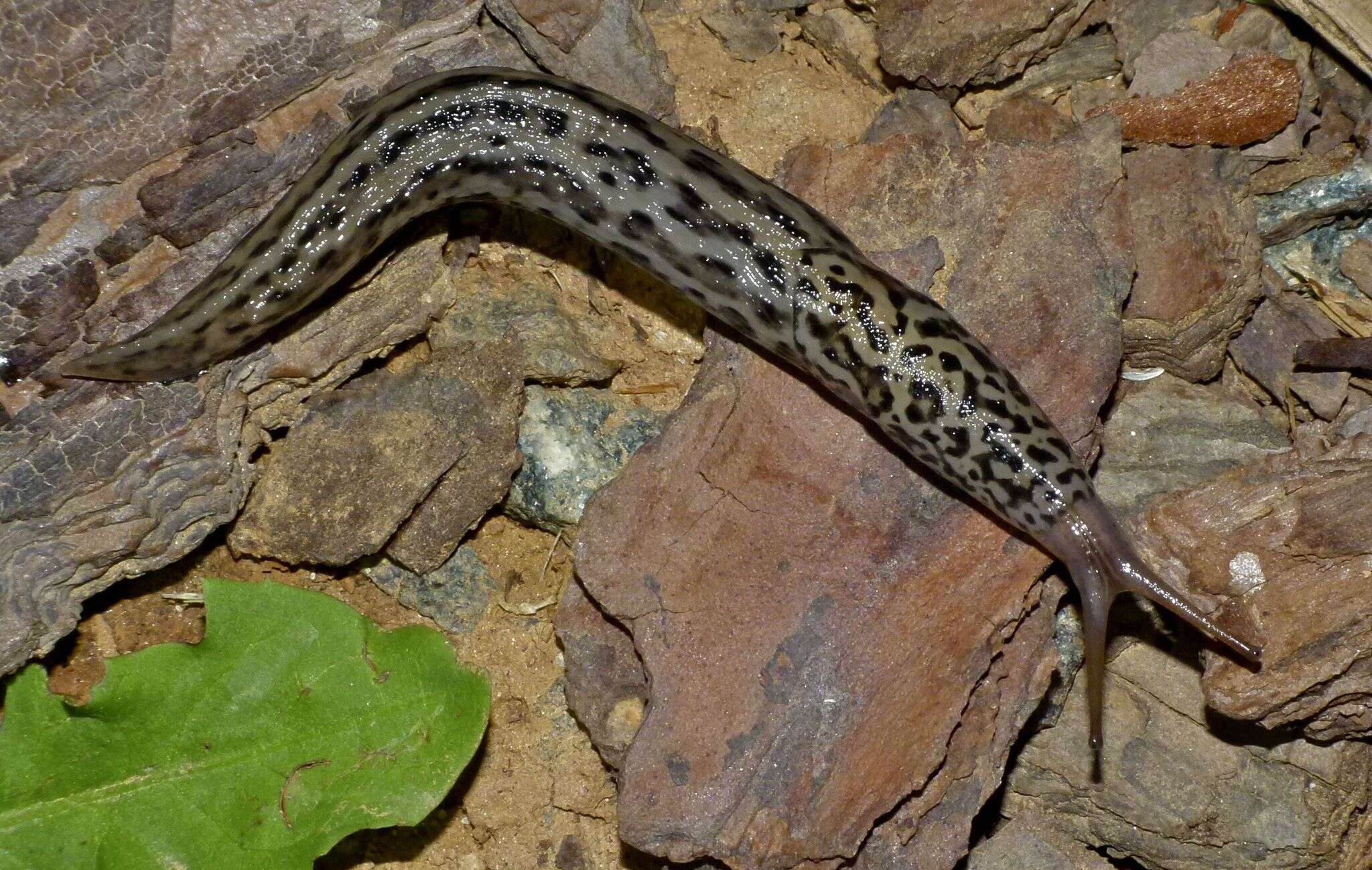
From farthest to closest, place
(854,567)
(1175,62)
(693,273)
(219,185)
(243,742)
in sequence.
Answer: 1. (1175,62)
2. (693,273)
3. (219,185)
4. (854,567)
5. (243,742)

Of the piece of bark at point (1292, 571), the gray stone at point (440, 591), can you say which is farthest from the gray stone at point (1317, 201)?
the gray stone at point (440, 591)

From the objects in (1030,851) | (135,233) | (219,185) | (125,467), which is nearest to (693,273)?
(219,185)

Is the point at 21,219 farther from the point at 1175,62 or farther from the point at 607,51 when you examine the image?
the point at 1175,62

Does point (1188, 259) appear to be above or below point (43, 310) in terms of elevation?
above

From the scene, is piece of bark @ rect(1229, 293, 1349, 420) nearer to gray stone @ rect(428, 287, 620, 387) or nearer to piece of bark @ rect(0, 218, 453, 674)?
gray stone @ rect(428, 287, 620, 387)

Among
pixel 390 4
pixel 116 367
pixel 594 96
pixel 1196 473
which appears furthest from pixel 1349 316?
pixel 116 367

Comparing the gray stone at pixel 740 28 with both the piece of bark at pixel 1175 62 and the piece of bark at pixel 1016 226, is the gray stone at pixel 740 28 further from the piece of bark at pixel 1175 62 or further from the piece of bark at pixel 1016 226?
the piece of bark at pixel 1175 62

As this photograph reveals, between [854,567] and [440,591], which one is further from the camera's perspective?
[440,591]
